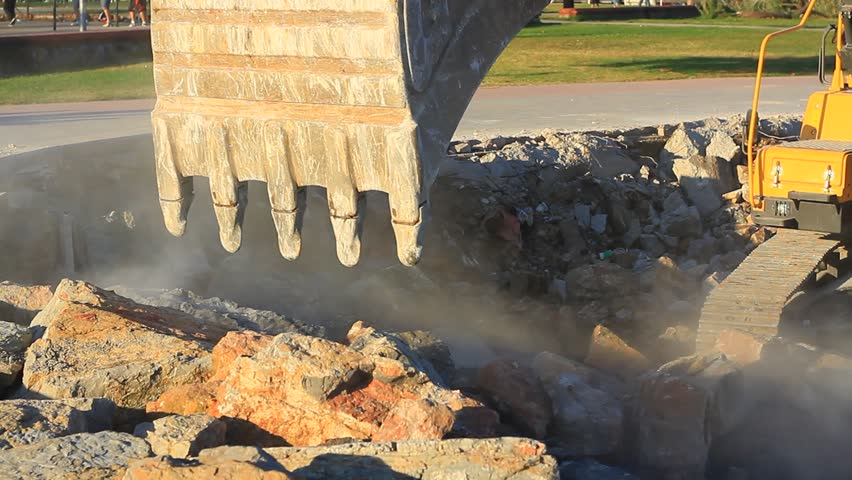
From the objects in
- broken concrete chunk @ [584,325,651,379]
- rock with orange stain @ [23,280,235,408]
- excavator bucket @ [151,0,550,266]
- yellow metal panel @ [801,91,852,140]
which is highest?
excavator bucket @ [151,0,550,266]

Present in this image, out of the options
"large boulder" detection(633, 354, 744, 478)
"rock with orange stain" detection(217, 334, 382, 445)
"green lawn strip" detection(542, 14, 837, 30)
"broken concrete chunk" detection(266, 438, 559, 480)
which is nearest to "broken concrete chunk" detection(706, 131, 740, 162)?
"large boulder" detection(633, 354, 744, 478)

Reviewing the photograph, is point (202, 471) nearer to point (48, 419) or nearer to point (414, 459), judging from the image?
point (414, 459)

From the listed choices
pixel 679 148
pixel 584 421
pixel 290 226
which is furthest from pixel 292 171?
pixel 679 148

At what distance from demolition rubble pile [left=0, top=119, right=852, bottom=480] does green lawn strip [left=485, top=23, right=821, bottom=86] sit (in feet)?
38.3

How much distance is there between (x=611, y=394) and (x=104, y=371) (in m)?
3.29

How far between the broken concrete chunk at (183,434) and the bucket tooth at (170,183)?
1702 mm

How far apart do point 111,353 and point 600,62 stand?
66.0ft

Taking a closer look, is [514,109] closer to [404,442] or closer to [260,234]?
[260,234]

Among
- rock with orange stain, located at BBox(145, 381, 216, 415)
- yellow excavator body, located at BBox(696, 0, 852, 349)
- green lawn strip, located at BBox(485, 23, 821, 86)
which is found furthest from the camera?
green lawn strip, located at BBox(485, 23, 821, 86)

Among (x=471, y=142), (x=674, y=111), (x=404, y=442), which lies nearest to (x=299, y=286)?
(x=471, y=142)

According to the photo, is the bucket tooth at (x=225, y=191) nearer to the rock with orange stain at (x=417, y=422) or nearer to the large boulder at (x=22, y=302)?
the rock with orange stain at (x=417, y=422)

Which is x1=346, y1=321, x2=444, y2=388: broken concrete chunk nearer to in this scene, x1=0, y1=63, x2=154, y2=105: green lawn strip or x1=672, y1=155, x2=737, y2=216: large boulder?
x1=672, y1=155, x2=737, y2=216: large boulder

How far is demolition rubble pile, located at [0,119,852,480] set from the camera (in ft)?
16.4

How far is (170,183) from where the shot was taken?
682 cm
